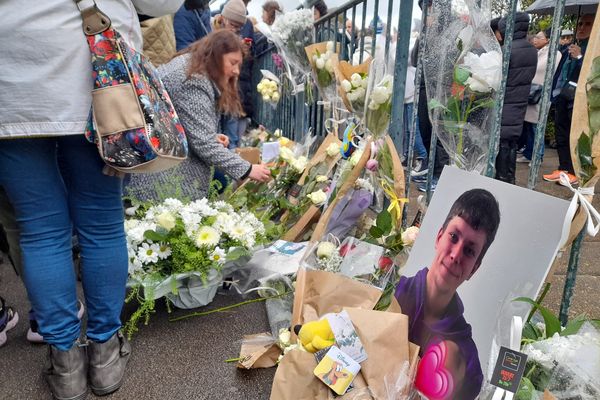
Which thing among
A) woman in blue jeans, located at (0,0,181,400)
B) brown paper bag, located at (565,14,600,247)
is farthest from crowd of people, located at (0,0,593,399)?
brown paper bag, located at (565,14,600,247)

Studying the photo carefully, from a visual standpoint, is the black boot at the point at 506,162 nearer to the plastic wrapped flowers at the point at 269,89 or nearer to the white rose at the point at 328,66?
the plastic wrapped flowers at the point at 269,89

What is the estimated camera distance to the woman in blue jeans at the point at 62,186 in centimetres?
124

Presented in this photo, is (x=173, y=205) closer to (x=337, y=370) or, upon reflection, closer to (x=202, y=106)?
Result: (x=202, y=106)

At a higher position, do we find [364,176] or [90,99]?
[90,99]

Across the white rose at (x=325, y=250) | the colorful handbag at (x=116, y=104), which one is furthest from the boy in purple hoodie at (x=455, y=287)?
the colorful handbag at (x=116, y=104)

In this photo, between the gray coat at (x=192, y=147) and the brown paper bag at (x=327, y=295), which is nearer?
the brown paper bag at (x=327, y=295)

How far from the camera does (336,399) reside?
1.13 metres

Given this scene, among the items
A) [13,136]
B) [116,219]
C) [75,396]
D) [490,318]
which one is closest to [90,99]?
[13,136]

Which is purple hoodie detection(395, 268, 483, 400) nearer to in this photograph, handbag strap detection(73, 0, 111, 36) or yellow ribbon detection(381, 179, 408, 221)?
yellow ribbon detection(381, 179, 408, 221)

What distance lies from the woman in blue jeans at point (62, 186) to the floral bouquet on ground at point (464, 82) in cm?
89

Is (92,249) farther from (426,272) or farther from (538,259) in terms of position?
(538,259)

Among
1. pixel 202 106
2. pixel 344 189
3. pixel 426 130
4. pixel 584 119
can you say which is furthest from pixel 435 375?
pixel 426 130

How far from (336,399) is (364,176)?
1.20m

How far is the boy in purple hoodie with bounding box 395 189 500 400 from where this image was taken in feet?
3.71
